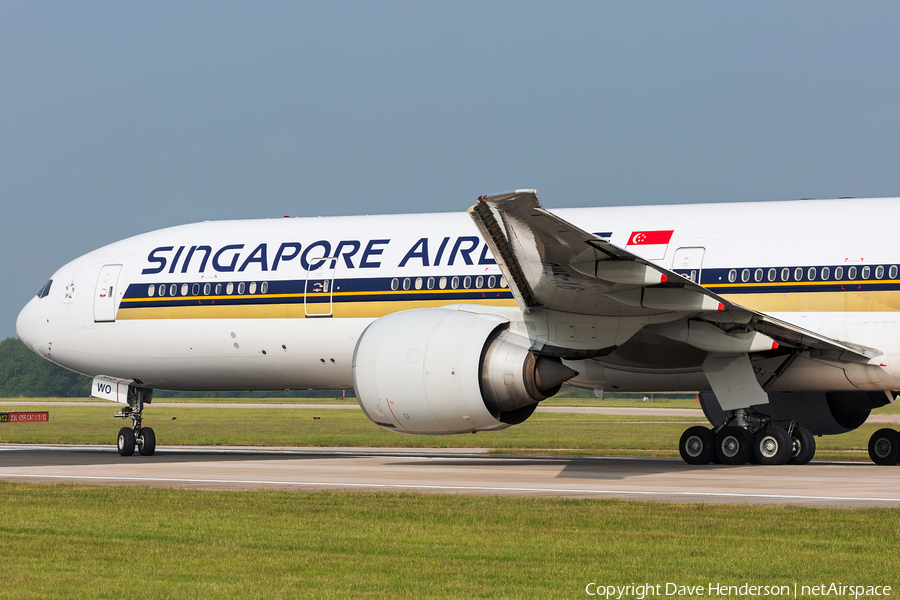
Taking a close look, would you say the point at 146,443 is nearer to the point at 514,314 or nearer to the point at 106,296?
the point at 106,296

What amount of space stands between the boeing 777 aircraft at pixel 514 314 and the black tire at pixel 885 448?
0.04 metres

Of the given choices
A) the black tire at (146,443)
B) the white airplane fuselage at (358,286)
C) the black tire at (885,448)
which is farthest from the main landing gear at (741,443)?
the black tire at (146,443)

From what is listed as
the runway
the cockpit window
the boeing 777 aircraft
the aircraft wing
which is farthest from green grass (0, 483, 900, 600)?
the cockpit window

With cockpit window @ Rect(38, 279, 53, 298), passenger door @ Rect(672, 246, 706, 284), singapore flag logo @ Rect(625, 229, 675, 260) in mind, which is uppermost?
cockpit window @ Rect(38, 279, 53, 298)

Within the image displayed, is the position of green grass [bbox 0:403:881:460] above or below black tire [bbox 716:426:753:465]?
above

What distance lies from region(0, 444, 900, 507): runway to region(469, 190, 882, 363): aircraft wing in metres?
2.38

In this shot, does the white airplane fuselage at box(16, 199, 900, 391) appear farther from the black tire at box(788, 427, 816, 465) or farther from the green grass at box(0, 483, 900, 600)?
the green grass at box(0, 483, 900, 600)

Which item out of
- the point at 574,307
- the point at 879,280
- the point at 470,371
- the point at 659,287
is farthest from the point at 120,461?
the point at 879,280

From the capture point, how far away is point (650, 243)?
778 inches

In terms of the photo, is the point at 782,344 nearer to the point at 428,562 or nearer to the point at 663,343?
the point at 663,343

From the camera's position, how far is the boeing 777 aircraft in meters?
17.4

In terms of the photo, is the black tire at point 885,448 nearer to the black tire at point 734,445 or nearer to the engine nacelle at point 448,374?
the black tire at point 734,445

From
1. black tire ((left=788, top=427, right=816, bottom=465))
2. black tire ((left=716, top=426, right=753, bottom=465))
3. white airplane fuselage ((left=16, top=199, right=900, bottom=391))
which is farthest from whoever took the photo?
black tire ((left=788, top=427, right=816, bottom=465))

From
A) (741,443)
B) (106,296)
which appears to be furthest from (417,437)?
(741,443)
